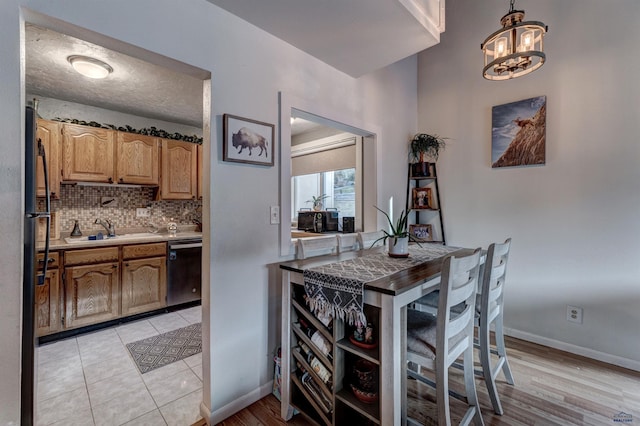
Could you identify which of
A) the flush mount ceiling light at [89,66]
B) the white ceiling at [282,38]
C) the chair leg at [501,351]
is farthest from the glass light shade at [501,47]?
the flush mount ceiling light at [89,66]

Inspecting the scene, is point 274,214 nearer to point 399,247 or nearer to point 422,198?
point 399,247

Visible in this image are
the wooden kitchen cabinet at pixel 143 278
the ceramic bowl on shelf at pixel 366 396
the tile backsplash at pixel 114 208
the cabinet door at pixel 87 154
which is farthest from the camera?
the tile backsplash at pixel 114 208

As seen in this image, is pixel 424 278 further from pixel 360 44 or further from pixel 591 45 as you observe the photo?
pixel 591 45

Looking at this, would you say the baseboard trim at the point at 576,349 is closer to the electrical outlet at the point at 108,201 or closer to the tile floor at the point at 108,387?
the tile floor at the point at 108,387

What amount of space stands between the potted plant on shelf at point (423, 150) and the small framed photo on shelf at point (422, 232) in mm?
591

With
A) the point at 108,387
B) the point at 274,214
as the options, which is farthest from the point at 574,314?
the point at 108,387

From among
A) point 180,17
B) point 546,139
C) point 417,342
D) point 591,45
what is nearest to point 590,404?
point 417,342

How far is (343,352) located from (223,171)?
3.98ft

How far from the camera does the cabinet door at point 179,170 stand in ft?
11.5

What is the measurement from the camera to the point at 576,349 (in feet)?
7.70

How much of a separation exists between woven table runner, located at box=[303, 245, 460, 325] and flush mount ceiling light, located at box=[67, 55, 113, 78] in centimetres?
237

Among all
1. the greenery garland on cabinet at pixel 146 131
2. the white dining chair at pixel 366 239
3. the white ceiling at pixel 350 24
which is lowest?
the white dining chair at pixel 366 239

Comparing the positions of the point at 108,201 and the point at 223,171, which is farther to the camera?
the point at 108,201

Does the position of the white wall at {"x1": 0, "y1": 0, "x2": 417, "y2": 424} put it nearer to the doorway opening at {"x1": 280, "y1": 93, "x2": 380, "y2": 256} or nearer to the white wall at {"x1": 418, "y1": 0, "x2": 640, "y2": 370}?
the doorway opening at {"x1": 280, "y1": 93, "x2": 380, "y2": 256}
